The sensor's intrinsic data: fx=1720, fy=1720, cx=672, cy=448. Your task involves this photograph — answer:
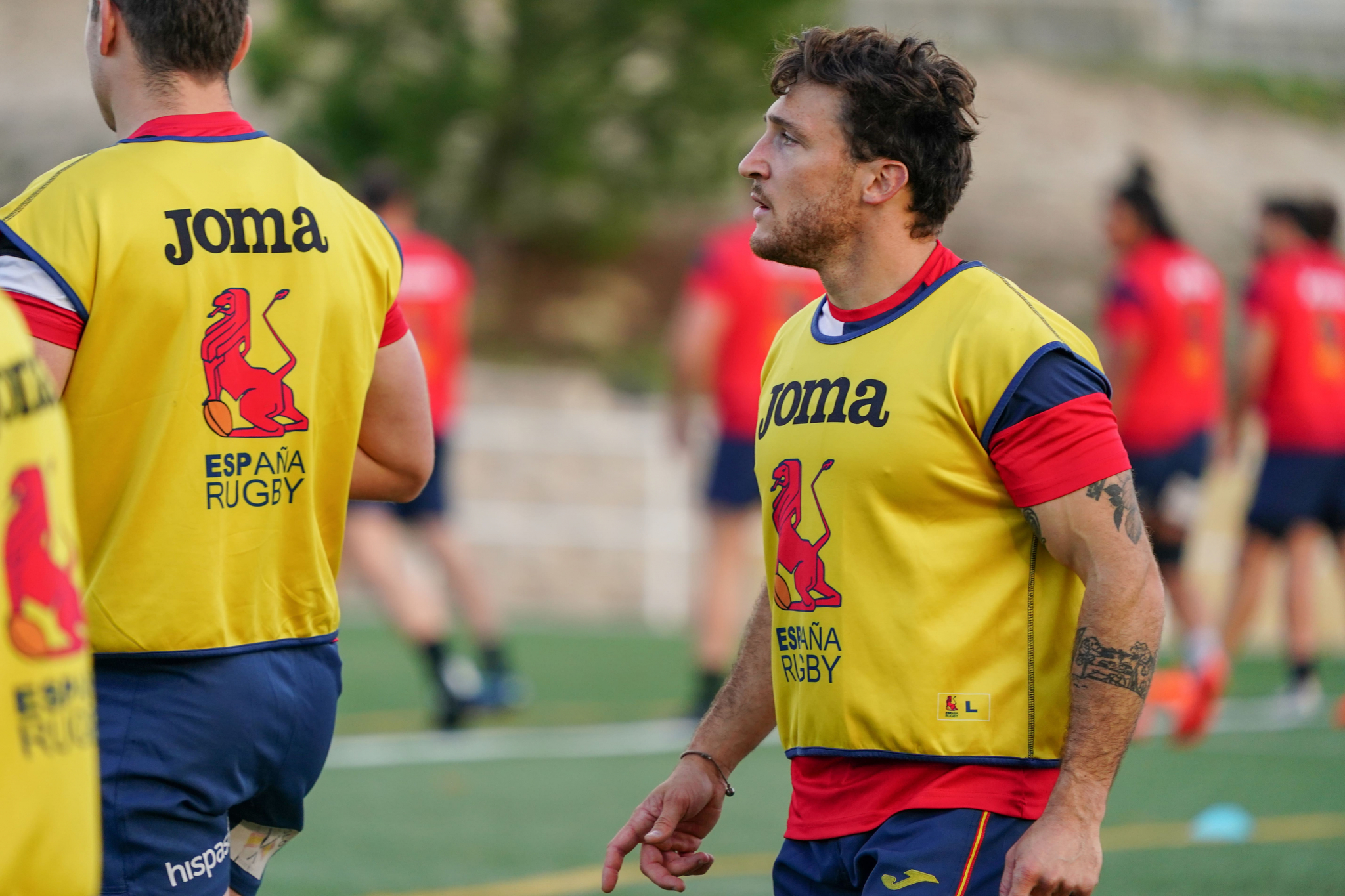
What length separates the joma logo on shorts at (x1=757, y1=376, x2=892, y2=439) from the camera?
264 centimetres

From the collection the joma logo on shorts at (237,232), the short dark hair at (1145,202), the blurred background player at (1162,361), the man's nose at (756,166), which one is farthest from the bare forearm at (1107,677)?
the short dark hair at (1145,202)

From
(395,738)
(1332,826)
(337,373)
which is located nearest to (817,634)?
(337,373)

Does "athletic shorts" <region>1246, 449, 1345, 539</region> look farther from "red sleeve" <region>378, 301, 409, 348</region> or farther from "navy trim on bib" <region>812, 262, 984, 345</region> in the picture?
"red sleeve" <region>378, 301, 409, 348</region>

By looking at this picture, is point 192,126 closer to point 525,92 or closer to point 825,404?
point 825,404

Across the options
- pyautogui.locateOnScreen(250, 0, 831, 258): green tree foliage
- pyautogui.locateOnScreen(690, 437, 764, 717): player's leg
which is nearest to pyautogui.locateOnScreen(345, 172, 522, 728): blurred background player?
pyautogui.locateOnScreen(690, 437, 764, 717): player's leg

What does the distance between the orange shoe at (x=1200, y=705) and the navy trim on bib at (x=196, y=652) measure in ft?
19.2

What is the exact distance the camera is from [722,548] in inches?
329

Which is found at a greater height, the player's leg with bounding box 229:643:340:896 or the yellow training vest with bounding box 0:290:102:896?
the yellow training vest with bounding box 0:290:102:896

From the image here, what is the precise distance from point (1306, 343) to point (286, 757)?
7.61 metres

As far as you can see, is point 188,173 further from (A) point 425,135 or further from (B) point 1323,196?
(A) point 425,135

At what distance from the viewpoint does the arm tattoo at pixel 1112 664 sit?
2.47m

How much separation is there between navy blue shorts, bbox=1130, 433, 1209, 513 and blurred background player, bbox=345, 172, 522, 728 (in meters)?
3.36

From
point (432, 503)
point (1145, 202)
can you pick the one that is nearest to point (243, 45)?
point (432, 503)

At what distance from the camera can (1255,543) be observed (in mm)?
8977
